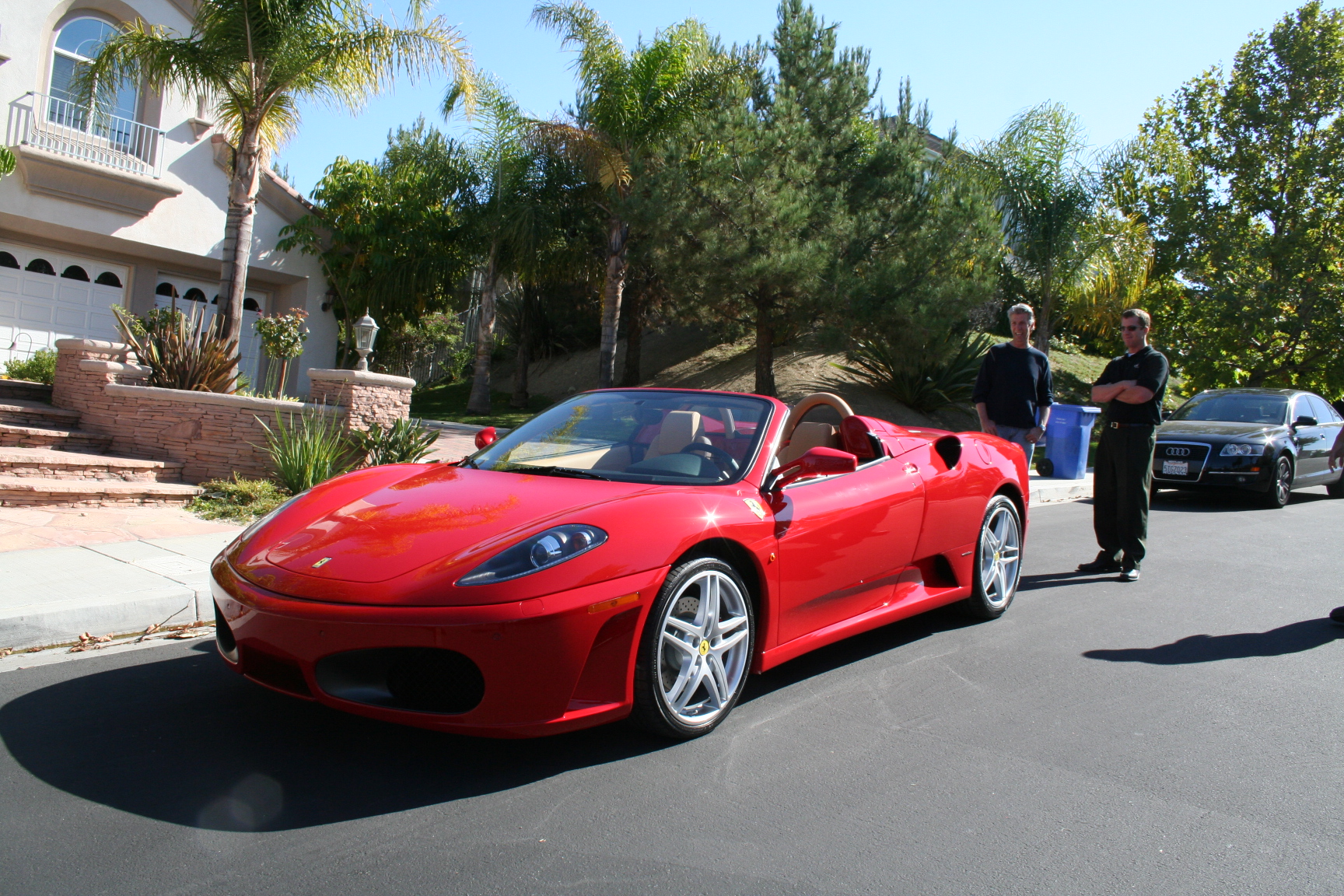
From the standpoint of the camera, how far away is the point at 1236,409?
496 inches

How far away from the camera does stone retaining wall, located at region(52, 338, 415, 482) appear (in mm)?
9039

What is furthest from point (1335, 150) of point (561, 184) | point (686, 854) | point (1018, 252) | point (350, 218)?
point (686, 854)

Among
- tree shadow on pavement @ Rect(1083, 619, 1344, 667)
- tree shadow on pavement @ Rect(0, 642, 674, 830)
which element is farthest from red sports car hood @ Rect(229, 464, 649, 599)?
tree shadow on pavement @ Rect(1083, 619, 1344, 667)

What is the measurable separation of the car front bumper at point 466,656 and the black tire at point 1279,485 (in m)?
10.9

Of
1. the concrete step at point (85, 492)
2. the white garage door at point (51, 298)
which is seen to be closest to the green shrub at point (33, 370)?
the white garage door at point (51, 298)

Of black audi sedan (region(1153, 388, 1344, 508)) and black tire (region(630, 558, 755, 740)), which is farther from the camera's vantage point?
black audi sedan (region(1153, 388, 1344, 508))

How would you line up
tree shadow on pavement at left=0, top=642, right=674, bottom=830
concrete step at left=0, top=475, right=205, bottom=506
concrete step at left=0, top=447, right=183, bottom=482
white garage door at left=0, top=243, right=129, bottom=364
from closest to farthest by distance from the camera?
tree shadow on pavement at left=0, top=642, right=674, bottom=830 → concrete step at left=0, top=475, right=205, bottom=506 → concrete step at left=0, top=447, right=183, bottom=482 → white garage door at left=0, top=243, right=129, bottom=364

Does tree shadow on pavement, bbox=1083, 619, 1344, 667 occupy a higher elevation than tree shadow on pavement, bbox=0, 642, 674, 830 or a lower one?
higher

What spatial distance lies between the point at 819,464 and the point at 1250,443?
9847 millimetres

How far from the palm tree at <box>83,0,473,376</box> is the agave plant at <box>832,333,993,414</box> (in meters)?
9.95

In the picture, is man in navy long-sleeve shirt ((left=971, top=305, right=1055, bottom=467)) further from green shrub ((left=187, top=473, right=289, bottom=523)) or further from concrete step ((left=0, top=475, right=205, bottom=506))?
concrete step ((left=0, top=475, right=205, bottom=506))

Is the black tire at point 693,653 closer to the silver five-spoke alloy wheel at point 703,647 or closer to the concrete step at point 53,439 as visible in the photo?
the silver five-spoke alloy wheel at point 703,647

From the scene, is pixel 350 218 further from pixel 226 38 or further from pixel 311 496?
pixel 311 496

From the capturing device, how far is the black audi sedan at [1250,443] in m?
11.4
